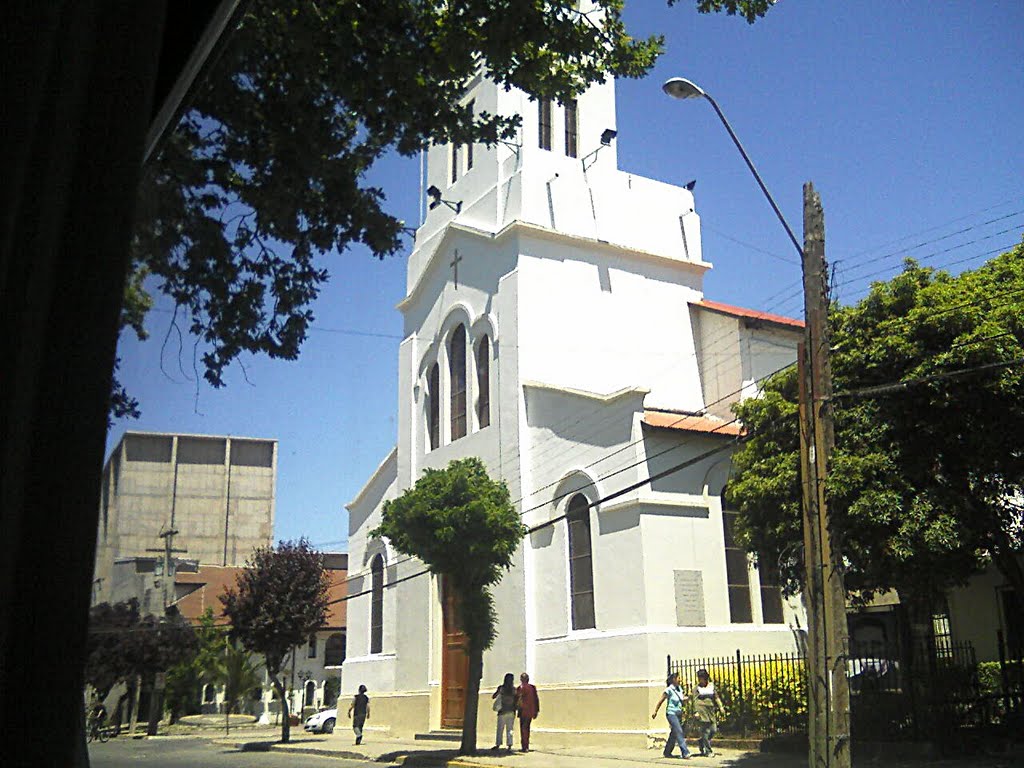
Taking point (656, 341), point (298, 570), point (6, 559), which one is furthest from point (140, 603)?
point (656, 341)

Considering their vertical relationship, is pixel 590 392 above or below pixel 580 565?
above

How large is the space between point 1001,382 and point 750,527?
355 centimetres

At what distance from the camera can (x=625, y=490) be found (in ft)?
48.1

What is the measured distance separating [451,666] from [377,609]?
3.37 meters

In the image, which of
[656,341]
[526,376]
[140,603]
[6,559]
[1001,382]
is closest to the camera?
[6,559]

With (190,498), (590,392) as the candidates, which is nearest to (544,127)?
(590,392)

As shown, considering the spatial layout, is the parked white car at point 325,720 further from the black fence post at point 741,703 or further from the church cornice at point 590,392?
the church cornice at point 590,392

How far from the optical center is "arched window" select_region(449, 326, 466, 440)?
789 inches

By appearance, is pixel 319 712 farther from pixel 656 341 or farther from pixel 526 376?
pixel 656 341

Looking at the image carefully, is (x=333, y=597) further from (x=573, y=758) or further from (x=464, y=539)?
(x=464, y=539)

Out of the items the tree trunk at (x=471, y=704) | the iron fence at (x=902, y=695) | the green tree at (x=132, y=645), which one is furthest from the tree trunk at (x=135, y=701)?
the tree trunk at (x=471, y=704)

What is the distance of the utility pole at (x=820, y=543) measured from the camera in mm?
8594

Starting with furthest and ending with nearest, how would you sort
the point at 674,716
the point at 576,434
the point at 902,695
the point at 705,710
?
the point at 576,434 → the point at 705,710 → the point at 674,716 → the point at 902,695

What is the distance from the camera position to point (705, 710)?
1319 cm
